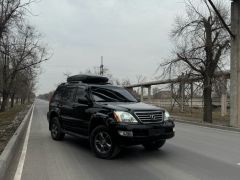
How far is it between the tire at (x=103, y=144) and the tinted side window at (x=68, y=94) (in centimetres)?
214

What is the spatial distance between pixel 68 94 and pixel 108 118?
297 centimetres

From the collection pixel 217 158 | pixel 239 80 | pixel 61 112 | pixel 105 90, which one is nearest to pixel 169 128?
pixel 217 158

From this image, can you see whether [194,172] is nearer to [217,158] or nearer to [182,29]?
[217,158]

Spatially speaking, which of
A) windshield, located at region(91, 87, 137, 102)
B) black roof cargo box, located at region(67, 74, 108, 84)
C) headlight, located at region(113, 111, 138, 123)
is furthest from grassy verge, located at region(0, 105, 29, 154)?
headlight, located at region(113, 111, 138, 123)

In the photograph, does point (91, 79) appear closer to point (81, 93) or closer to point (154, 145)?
point (81, 93)

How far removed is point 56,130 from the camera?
1169 cm

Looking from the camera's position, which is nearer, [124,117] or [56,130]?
[124,117]

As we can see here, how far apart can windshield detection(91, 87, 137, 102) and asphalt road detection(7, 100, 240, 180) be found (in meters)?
1.45

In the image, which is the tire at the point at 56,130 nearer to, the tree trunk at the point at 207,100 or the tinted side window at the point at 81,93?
the tinted side window at the point at 81,93

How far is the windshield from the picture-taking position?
371 inches

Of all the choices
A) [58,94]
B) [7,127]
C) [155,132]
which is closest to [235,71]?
[58,94]

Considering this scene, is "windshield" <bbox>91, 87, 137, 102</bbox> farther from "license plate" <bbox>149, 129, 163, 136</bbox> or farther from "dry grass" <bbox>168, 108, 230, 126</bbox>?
"dry grass" <bbox>168, 108, 230, 126</bbox>

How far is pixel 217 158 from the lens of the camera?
28.4 ft

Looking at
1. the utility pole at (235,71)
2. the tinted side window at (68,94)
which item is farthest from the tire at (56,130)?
the utility pole at (235,71)
